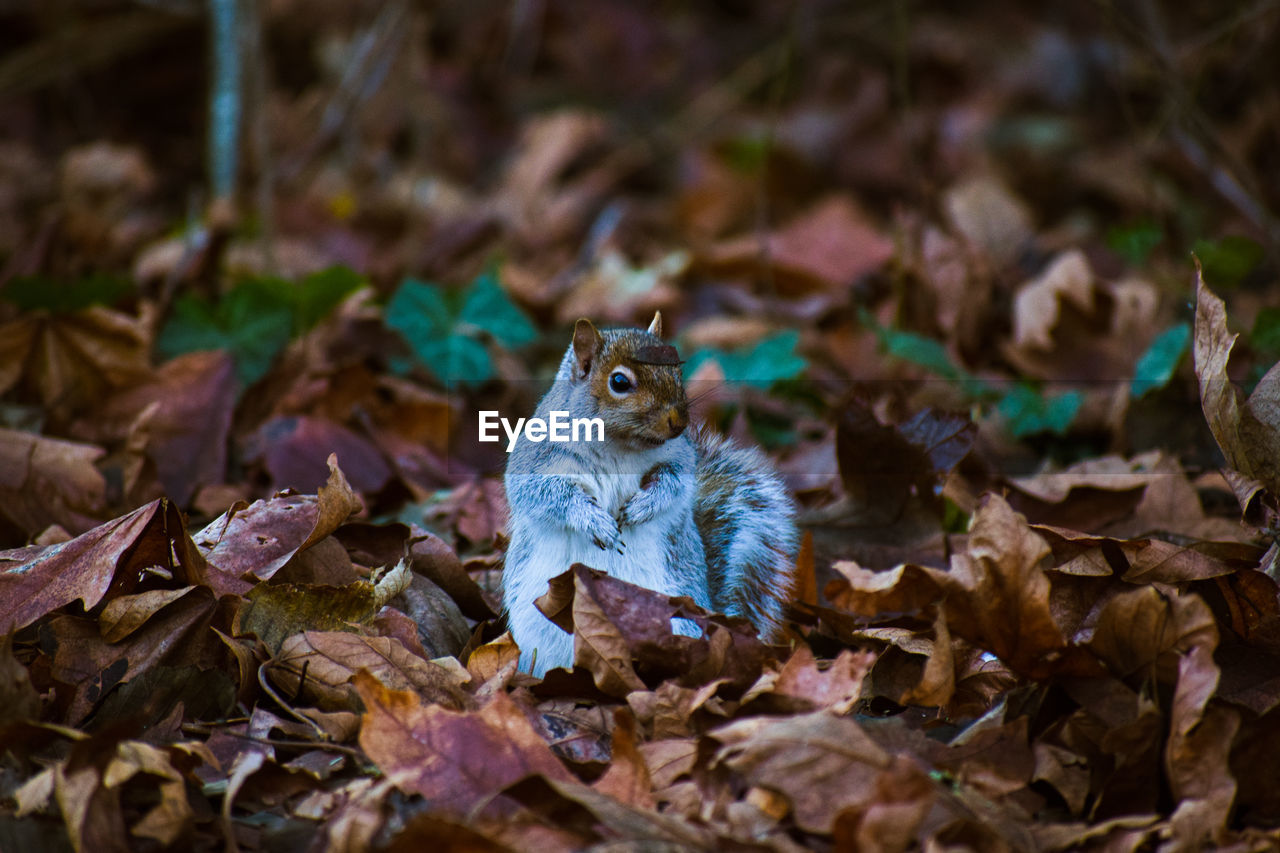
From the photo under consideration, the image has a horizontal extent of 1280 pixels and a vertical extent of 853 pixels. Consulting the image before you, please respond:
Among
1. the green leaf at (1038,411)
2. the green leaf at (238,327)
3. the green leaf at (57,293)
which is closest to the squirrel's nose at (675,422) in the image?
the green leaf at (1038,411)

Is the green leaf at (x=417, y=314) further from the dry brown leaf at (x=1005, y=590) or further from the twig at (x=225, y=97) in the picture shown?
the dry brown leaf at (x=1005, y=590)

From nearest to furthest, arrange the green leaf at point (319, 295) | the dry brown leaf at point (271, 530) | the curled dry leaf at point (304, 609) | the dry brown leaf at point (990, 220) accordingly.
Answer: the curled dry leaf at point (304, 609) → the dry brown leaf at point (271, 530) → the green leaf at point (319, 295) → the dry brown leaf at point (990, 220)

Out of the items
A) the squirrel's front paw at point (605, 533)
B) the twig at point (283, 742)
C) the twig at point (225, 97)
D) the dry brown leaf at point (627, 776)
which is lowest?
the twig at point (283, 742)

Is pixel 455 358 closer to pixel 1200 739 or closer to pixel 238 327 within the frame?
pixel 238 327

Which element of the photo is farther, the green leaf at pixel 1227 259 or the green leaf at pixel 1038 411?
the green leaf at pixel 1227 259

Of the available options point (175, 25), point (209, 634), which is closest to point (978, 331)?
point (209, 634)

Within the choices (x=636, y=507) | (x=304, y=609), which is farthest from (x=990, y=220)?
(x=304, y=609)
